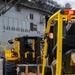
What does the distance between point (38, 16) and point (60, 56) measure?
44212mm

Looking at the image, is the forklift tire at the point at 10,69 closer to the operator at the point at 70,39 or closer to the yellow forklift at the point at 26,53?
the yellow forklift at the point at 26,53

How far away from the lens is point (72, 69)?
14.7 feet

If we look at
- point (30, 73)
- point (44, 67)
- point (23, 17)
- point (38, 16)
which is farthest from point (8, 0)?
point (44, 67)

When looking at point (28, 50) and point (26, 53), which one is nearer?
point (28, 50)

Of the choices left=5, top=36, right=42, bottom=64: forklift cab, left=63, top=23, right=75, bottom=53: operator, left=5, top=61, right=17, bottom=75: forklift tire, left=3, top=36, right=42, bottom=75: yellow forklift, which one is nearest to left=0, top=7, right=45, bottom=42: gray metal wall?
left=5, top=61, right=17, bottom=75: forklift tire

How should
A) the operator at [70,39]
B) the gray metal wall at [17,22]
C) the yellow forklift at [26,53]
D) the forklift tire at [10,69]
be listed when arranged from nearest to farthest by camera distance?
1. the operator at [70,39]
2. the yellow forklift at [26,53]
3. the forklift tire at [10,69]
4. the gray metal wall at [17,22]

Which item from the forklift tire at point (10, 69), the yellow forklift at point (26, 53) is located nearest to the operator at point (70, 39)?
the yellow forklift at point (26, 53)

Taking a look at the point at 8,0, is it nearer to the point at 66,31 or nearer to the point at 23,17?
the point at 23,17

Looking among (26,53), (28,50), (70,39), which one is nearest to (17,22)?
(26,53)

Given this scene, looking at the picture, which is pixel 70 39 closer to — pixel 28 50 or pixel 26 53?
pixel 28 50

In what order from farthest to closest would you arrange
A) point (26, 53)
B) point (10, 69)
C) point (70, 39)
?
point (10, 69)
point (26, 53)
point (70, 39)

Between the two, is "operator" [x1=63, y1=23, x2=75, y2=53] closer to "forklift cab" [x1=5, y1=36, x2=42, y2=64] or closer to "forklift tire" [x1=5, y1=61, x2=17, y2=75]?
"forklift cab" [x1=5, y1=36, x2=42, y2=64]

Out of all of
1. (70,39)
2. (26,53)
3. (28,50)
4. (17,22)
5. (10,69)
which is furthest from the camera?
(17,22)

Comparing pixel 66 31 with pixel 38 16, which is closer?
pixel 66 31
